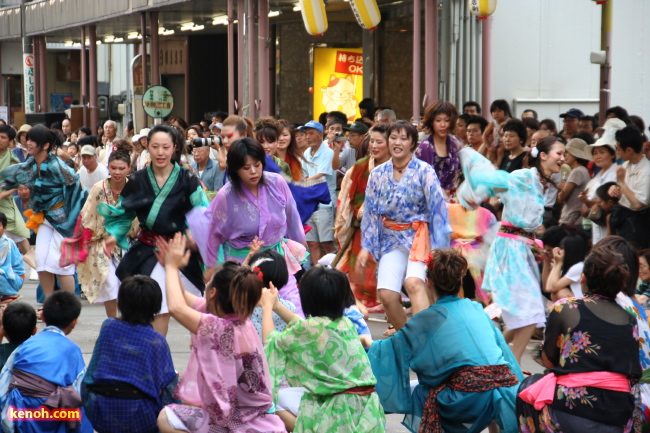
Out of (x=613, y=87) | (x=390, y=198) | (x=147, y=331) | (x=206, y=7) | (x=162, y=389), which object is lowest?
(x=162, y=389)

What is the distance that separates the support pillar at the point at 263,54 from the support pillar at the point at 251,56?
11 cm

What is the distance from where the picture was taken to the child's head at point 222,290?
15.4ft

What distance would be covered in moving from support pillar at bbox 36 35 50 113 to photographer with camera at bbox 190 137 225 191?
21596mm

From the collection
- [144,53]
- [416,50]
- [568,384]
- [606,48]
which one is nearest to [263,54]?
[416,50]

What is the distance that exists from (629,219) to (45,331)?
17.7ft

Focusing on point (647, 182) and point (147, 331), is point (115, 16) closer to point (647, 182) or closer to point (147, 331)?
point (647, 182)

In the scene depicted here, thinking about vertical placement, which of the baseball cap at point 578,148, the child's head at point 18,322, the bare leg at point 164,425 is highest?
the baseball cap at point 578,148

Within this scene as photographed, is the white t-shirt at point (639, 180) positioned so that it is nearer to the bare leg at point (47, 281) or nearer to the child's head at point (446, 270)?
the child's head at point (446, 270)

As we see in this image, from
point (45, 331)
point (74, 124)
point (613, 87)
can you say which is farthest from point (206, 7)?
point (45, 331)

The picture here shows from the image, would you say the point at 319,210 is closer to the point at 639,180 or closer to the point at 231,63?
the point at 639,180

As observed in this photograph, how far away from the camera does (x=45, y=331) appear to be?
5.40 metres

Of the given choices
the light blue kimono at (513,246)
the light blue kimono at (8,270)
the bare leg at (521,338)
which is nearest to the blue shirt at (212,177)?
the light blue kimono at (8,270)

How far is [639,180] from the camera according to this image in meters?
8.68

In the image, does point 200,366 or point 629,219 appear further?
point 629,219
